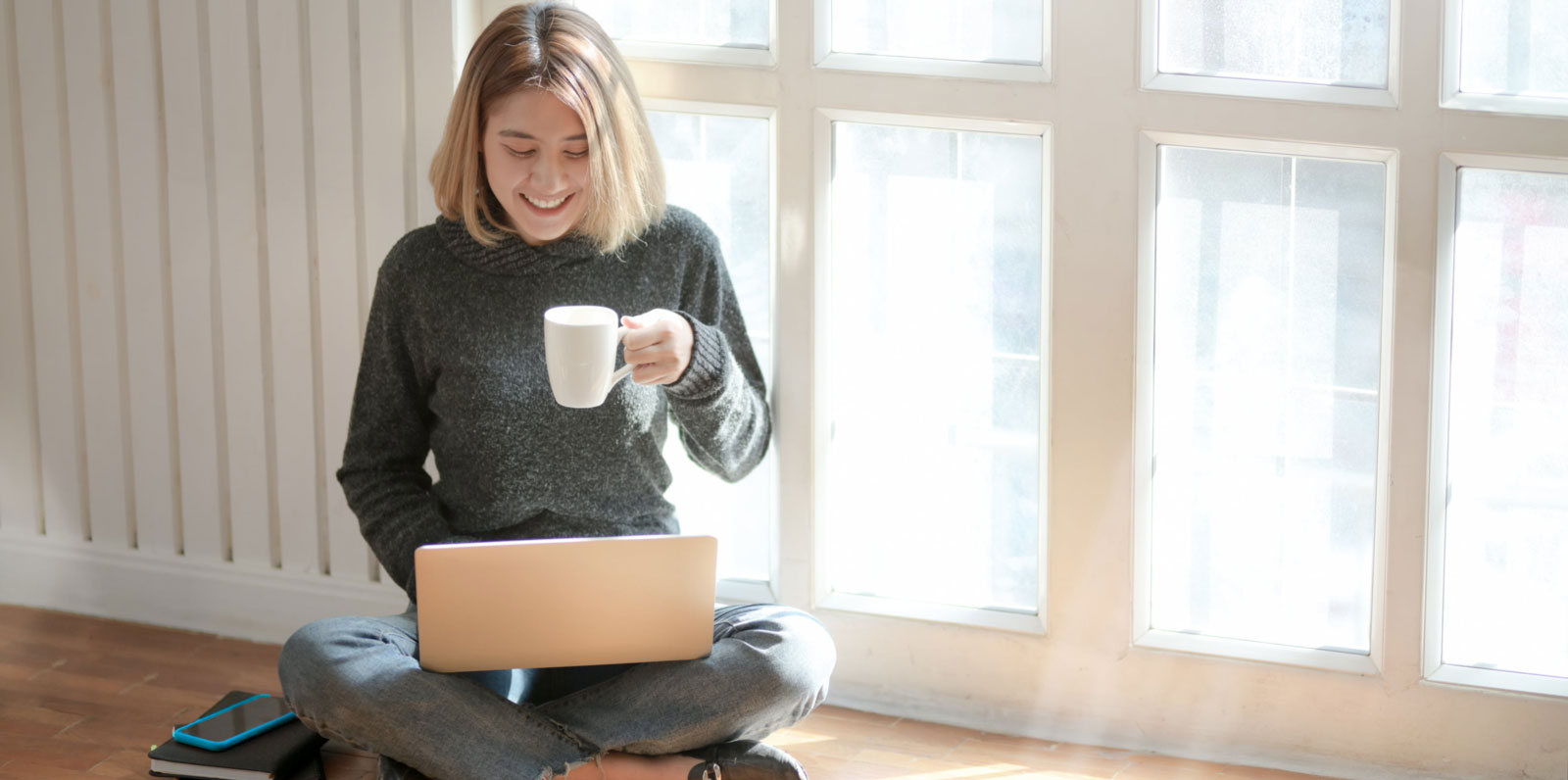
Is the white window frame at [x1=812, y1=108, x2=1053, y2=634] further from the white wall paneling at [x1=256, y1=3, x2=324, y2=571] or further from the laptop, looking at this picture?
the white wall paneling at [x1=256, y1=3, x2=324, y2=571]

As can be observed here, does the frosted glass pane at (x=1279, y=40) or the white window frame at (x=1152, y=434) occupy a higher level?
the frosted glass pane at (x=1279, y=40)

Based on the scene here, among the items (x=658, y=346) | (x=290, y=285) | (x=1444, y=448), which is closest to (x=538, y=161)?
(x=658, y=346)

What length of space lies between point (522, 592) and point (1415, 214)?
1.04m

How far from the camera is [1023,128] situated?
6.08ft

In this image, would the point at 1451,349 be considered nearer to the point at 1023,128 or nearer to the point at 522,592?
the point at 1023,128

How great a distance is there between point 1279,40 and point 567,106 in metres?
0.79

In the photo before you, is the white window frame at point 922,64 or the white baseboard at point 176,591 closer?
the white window frame at point 922,64

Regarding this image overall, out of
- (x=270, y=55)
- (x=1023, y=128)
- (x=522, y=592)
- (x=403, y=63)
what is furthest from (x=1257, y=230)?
(x=270, y=55)

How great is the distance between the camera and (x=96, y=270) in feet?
7.37

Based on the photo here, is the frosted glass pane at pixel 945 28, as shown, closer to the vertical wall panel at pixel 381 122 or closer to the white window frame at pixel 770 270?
the white window frame at pixel 770 270

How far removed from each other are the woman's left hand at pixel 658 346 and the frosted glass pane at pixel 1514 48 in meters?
0.88

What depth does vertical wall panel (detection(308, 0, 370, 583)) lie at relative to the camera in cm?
207

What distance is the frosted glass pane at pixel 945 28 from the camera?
1.85 metres

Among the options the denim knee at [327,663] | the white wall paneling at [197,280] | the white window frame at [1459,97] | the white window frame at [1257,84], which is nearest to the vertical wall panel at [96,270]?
the white wall paneling at [197,280]
